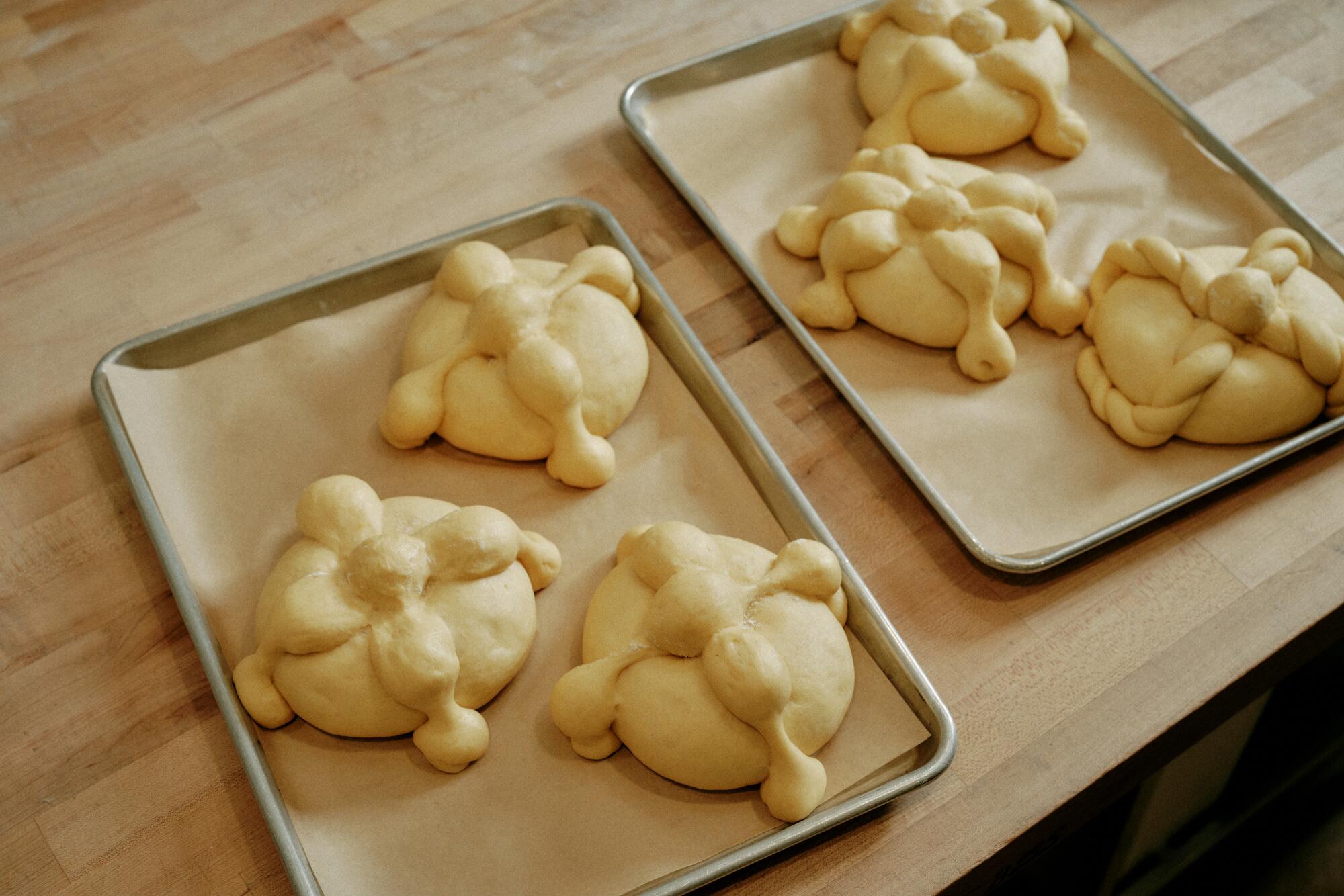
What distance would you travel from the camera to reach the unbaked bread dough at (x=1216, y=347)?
3.66 feet

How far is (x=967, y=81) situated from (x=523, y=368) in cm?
70

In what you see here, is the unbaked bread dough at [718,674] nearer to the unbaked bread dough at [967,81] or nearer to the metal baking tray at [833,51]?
the metal baking tray at [833,51]

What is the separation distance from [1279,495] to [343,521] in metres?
0.92

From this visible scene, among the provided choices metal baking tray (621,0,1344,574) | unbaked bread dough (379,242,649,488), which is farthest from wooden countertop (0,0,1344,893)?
unbaked bread dough (379,242,649,488)

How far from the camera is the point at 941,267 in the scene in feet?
3.87

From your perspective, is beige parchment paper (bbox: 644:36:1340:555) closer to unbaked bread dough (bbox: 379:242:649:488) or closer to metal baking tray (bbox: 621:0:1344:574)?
metal baking tray (bbox: 621:0:1344:574)

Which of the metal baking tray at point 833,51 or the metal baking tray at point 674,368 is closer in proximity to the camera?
the metal baking tray at point 674,368

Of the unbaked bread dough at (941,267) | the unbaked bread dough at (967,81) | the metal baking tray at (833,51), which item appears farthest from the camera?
the unbaked bread dough at (967,81)

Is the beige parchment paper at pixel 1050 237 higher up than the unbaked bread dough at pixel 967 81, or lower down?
lower down

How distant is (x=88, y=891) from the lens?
2.90 ft

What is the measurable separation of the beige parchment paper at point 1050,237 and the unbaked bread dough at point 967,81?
4 centimetres

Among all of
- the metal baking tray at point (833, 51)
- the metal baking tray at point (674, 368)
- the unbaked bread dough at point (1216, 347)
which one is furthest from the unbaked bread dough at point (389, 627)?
the unbaked bread dough at point (1216, 347)

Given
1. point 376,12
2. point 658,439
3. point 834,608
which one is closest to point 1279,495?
point 834,608

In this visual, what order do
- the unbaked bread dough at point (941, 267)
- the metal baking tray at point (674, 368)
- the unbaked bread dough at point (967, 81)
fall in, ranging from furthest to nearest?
the unbaked bread dough at point (967, 81)
the unbaked bread dough at point (941, 267)
the metal baking tray at point (674, 368)
